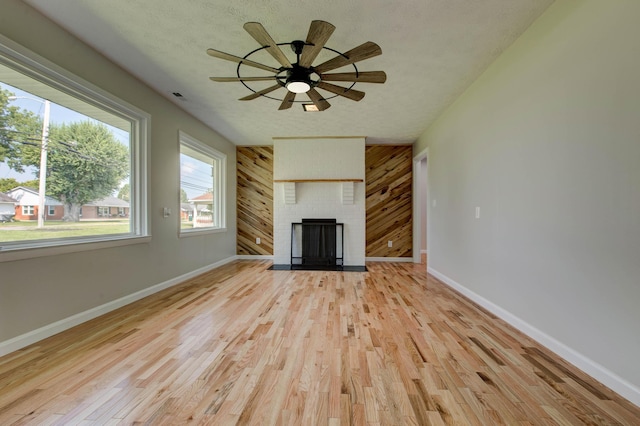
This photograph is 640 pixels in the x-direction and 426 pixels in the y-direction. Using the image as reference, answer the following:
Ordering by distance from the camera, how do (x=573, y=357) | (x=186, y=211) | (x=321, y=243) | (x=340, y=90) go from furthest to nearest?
(x=321, y=243) < (x=186, y=211) < (x=340, y=90) < (x=573, y=357)

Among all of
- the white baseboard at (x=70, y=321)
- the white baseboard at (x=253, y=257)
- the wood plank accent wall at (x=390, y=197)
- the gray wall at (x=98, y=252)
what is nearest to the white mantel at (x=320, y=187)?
the wood plank accent wall at (x=390, y=197)

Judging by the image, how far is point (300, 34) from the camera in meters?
2.38

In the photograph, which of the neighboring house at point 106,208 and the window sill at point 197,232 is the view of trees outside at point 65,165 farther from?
the window sill at point 197,232

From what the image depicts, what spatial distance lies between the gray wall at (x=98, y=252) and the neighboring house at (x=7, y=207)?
0.37m

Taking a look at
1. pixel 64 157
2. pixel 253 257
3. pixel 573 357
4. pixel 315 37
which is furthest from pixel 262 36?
pixel 253 257

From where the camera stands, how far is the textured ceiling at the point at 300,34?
208 cm

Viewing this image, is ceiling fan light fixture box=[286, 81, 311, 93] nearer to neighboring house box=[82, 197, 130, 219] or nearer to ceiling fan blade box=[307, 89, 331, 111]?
ceiling fan blade box=[307, 89, 331, 111]

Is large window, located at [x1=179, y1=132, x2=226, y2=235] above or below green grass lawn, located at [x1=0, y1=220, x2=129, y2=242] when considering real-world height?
above

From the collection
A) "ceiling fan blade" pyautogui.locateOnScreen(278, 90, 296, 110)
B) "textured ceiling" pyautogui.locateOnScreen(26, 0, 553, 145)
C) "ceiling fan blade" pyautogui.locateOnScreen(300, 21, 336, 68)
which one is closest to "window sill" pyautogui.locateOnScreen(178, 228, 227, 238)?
"textured ceiling" pyautogui.locateOnScreen(26, 0, 553, 145)

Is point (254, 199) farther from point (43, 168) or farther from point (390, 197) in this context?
point (43, 168)

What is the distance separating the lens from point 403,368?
1.81 m

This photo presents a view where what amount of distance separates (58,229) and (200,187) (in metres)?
2.66

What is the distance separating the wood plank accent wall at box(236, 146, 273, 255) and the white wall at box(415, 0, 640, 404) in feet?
13.9

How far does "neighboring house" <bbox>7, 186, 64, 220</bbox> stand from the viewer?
84.4 inches
